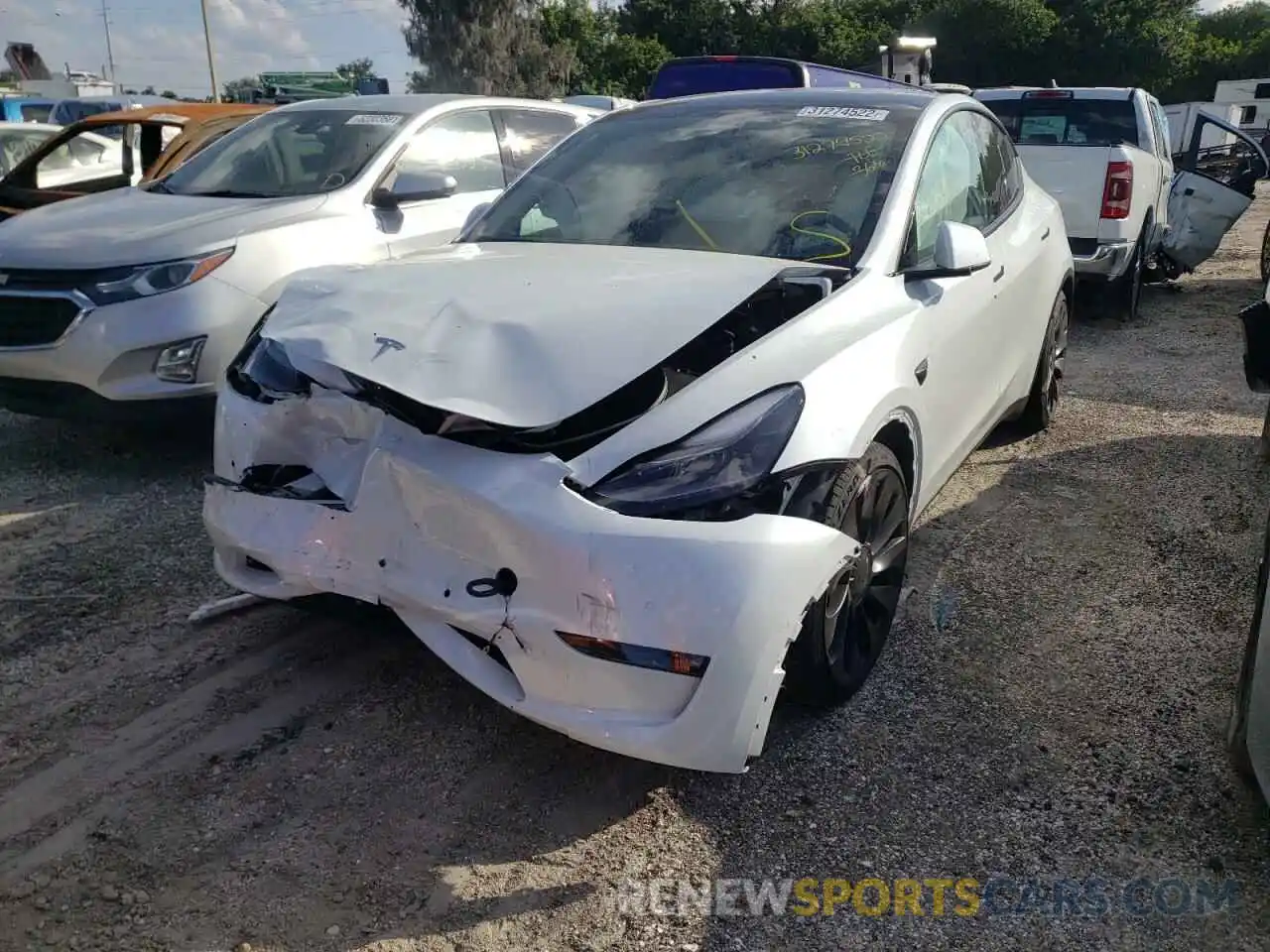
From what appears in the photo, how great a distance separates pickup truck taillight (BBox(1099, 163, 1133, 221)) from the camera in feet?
24.3

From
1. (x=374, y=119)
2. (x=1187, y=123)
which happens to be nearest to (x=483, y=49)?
(x=1187, y=123)

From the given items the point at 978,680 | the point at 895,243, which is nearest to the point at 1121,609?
the point at 978,680

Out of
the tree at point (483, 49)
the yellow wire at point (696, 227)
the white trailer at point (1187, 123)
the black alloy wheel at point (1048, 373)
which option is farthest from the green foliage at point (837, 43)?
the yellow wire at point (696, 227)

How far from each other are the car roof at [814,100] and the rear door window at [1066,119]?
519 centimetres

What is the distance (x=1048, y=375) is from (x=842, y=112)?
211cm

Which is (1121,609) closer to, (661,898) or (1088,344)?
(661,898)

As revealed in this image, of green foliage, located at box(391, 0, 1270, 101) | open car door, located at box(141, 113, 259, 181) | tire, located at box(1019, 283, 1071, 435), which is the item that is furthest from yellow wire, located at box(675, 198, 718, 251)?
green foliage, located at box(391, 0, 1270, 101)

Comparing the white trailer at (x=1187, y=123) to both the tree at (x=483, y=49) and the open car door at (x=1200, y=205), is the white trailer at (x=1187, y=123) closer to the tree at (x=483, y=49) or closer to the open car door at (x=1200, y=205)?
the open car door at (x=1200, y=205)

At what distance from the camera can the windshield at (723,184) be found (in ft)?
10.7

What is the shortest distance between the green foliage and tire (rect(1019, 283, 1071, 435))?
3479cm

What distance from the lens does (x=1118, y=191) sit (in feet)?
24.4

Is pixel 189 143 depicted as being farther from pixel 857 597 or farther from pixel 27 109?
pixel 27 109

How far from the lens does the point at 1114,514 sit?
430 centimetres

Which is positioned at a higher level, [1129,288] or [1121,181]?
[1121,181]
